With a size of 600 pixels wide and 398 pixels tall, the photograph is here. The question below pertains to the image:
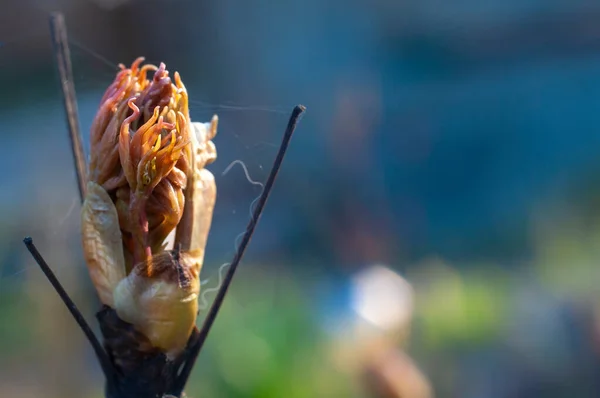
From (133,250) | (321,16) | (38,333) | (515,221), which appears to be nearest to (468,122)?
(515,221)

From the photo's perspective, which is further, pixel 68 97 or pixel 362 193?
pixel 362 193

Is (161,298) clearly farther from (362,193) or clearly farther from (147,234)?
(362,193)

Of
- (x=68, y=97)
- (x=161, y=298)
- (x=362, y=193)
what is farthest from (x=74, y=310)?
(x=362, y=193)

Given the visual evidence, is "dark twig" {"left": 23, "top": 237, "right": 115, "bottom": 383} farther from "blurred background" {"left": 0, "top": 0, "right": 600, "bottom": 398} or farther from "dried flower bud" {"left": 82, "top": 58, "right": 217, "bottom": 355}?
"blurred background" {"left": 0, "top": 0, "right": 600, "bottom": 398}

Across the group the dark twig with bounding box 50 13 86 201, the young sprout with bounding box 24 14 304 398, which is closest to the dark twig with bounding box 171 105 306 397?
the young sprout with bounding box 24 14 304 398

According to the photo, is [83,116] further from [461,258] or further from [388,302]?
[461,258]
